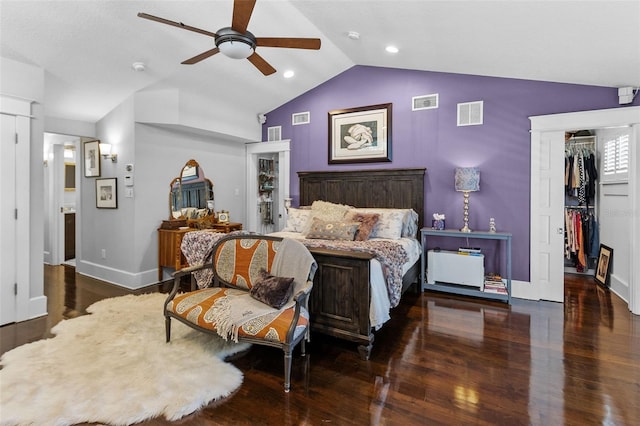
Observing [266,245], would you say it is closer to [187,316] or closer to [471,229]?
[187,316]

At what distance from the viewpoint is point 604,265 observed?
4551mm

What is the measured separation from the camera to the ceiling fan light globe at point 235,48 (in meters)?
2.28

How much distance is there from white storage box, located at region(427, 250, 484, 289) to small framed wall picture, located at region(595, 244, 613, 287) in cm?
202

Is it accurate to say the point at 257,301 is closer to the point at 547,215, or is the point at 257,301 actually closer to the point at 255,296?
the point at 255,296

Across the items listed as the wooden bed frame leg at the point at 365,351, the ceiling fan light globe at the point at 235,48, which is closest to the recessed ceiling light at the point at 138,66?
the ceiling fan light globe at the point at 235,48

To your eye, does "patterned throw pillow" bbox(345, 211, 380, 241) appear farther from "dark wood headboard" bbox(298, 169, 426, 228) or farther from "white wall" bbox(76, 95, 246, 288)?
"white wall" bbox(76, 95, 246, 288)

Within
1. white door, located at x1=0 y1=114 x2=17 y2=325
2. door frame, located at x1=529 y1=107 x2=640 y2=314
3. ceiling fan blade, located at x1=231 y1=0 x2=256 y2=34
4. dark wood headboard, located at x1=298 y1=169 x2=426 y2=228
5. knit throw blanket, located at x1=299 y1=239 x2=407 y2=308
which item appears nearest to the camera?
ceiling fan blade, located at x1=231 y1=0 x2=256 y2=34

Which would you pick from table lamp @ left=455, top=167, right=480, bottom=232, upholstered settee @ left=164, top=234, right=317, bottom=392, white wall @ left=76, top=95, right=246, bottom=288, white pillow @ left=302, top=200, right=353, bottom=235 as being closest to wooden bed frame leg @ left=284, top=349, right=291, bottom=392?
upholstered settee @ left=164, top=234, right=317, bottom=392

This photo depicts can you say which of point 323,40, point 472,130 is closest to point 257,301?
point 323,40

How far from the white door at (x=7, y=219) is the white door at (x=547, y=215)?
574 cm

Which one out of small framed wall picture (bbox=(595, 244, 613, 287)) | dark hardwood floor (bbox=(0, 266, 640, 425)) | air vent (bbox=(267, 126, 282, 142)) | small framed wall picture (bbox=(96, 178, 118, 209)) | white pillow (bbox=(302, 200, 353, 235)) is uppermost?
air vent (bbox=(267, 126, 282, 142))

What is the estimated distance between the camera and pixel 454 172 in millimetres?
4387

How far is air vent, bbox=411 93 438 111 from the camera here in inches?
177

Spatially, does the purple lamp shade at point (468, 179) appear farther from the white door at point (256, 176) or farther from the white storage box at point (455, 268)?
the white door at point (256, 176)
